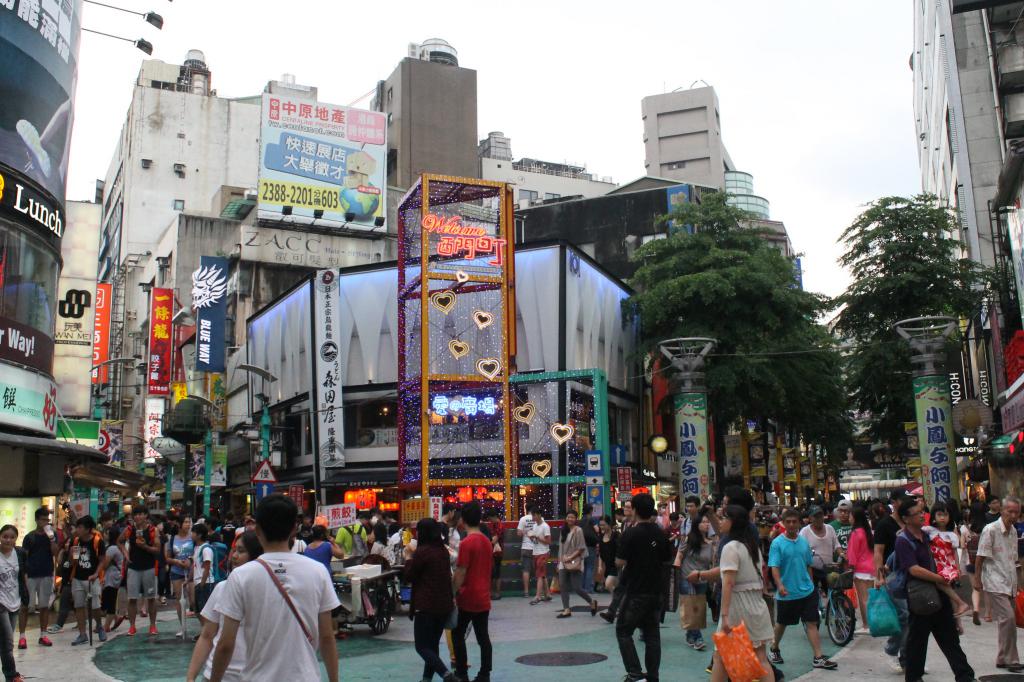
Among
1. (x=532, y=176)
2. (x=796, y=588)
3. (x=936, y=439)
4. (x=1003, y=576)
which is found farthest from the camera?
(x=532, y=176)

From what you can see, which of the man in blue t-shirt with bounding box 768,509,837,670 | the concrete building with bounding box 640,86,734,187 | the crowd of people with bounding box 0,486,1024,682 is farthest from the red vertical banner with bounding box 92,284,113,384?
the concrete building with bounding box 640,86,734,187

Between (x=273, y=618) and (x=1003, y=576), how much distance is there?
27.4 feet

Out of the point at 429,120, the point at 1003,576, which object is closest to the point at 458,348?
the point at 1003,576

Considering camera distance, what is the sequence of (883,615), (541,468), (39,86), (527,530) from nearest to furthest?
(883,615) < (527,530) < (39,86) < (541,468)

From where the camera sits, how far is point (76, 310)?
2930 cm

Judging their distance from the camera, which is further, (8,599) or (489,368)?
(489,368)

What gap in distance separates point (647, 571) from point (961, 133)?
34.7 metres

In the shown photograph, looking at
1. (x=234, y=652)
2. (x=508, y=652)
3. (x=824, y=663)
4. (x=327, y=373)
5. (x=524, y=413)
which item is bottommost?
(x=508, y=652)

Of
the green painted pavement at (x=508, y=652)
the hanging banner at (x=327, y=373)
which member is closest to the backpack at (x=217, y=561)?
the green painted pavement at (x=508, y=652)

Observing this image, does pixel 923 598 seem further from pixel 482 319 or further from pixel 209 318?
pixel 209 318

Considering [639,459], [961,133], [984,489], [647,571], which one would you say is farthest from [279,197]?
[647,571]

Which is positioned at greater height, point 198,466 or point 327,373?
point 327,373

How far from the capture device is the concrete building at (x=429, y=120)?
6544 centimetres

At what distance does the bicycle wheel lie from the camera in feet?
38.6
